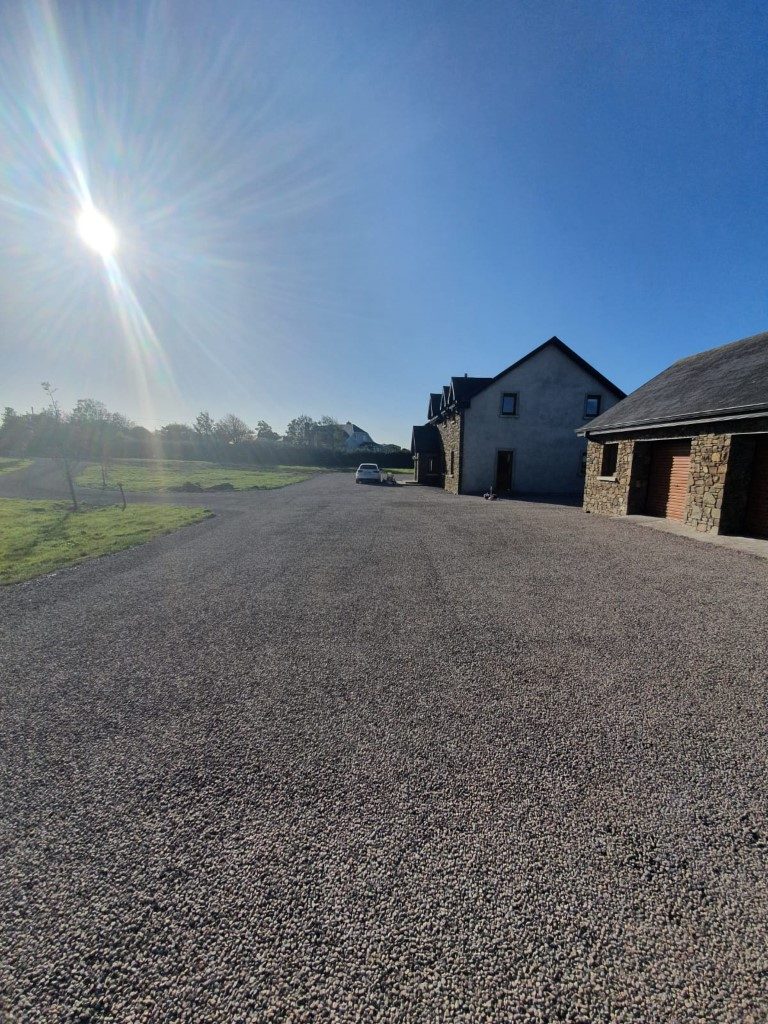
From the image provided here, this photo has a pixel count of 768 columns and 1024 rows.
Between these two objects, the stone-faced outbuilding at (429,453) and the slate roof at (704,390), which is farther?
the stone-faced outbuilding at (429,453)

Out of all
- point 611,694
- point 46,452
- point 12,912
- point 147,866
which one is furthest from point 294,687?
point 46,452

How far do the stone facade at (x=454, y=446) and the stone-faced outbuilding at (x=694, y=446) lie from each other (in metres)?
8.00

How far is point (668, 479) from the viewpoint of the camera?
11547mm

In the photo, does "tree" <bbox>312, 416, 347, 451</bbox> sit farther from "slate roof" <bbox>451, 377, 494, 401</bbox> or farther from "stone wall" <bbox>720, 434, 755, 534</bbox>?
"stone wall" <bbox>720, 434, 755, 534</bbox>

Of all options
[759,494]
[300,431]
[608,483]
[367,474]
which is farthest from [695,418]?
[300,431]

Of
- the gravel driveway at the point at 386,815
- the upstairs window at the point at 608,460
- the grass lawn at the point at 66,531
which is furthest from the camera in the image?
the upstairs window at the point at 608,460

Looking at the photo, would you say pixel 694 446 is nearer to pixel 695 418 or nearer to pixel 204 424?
pixel 695 418

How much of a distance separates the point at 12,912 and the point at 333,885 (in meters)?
1.43

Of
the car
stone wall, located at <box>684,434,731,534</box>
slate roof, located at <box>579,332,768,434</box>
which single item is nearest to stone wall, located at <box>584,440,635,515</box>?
slate roof, located at <box>579,332,768,434</box>

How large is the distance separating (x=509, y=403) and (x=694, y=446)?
41.1 feet

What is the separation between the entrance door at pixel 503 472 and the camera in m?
22.0

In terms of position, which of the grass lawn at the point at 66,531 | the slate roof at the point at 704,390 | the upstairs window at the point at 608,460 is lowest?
the grass lawn at the point at 66,531

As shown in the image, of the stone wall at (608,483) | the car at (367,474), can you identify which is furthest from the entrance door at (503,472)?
the car at (367,474)

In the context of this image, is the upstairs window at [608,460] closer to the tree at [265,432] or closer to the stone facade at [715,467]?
the stone facade at [715,467]
